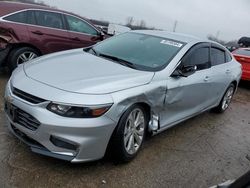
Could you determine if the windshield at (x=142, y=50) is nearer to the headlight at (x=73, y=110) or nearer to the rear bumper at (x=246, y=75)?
the headlight at (x=73, y=110)

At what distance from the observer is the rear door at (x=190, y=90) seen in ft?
13.4

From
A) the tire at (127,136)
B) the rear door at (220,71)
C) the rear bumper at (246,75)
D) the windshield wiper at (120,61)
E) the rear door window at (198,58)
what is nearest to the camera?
the tire at (127,136)

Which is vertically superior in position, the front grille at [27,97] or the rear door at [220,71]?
the front grille at [27,97]

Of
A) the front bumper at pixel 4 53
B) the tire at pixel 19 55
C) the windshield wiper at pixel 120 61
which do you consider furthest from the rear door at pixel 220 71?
the front bumper at pixel 4 53

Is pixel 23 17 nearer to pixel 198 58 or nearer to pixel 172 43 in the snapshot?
pixel 172 43

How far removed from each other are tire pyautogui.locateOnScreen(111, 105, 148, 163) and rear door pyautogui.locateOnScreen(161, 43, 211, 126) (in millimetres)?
428

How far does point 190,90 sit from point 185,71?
1.22 feet

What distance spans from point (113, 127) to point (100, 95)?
362mm

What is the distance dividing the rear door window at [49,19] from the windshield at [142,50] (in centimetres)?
238

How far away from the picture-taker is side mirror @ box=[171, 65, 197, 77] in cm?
411

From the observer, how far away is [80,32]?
7301 millimetres

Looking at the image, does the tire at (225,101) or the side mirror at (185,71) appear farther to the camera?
the tire at (225,101)

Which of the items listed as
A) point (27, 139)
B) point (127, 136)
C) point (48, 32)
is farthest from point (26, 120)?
point (48, 32)

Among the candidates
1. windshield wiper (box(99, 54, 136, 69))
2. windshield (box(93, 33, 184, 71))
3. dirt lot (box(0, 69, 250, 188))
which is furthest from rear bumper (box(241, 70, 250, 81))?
windshield wiper (box(99, 54, 136, 69))
